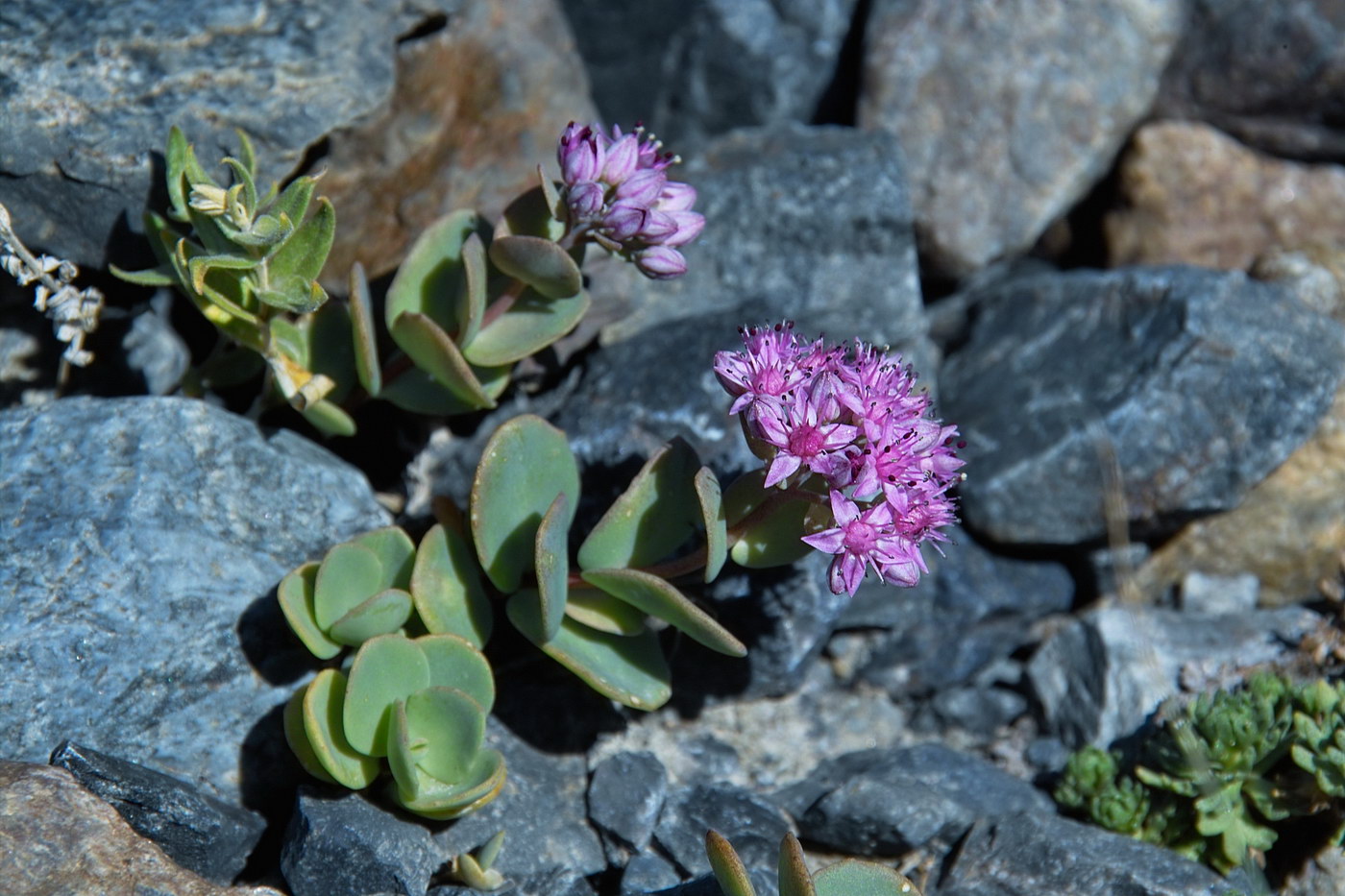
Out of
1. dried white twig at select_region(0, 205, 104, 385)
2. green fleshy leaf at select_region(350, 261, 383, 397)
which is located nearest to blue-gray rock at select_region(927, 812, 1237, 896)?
green fleshy leaf at select_region(350, 261, 383, 397)

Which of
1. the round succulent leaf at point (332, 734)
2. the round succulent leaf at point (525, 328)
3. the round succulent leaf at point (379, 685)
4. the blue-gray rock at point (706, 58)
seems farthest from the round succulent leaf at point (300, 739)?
the blue-gray rock at point (706, 58)

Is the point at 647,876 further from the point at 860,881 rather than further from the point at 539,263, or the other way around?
the point at 539,263

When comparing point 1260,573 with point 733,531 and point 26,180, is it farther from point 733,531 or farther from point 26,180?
point 26,180

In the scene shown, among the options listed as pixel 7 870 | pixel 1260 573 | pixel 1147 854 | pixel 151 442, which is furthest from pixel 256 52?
pixel 1260 573

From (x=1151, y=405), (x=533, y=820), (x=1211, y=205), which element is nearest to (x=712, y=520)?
(x=533, y=820)

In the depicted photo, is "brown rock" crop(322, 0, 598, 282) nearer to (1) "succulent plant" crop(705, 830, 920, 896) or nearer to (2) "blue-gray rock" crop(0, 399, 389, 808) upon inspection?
(2) "blue-gray rock" crop(0, 399, 389, 808)

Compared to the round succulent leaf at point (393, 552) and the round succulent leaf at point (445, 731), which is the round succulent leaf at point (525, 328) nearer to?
the round succulent leaf at point (393, 552)
